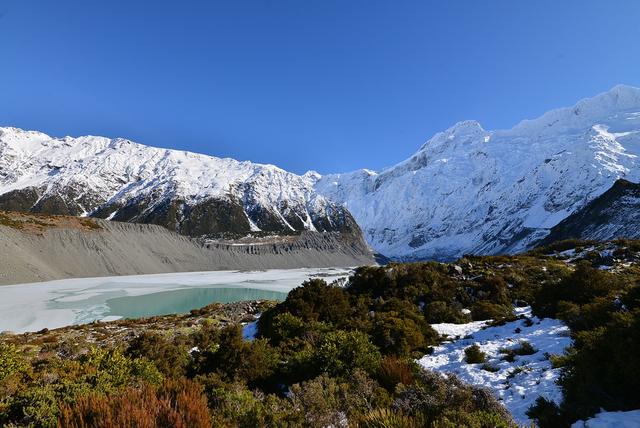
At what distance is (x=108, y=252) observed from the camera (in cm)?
10731

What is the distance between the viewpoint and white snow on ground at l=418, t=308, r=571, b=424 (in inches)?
347

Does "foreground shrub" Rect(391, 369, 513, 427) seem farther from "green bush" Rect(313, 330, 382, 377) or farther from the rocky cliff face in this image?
the rocky cliff face

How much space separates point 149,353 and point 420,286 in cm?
1570

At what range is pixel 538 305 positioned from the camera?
53.8 ft

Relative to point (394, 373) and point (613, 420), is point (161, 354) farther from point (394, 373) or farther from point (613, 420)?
point (613, 420)

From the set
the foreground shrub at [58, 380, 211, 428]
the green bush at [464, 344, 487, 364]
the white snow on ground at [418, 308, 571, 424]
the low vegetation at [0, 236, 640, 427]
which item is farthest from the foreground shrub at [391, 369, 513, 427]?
the green bush at [464, 344, 487, 364]

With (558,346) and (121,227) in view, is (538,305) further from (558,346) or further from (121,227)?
(121,227)

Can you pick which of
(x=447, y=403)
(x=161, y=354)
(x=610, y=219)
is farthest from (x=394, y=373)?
(x=610, y=219)

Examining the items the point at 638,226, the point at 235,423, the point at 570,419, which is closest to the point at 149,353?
the point at 235,423

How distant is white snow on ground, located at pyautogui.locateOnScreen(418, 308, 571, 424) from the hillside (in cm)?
8901

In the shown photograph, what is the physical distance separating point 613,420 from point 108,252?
12146 centimetres

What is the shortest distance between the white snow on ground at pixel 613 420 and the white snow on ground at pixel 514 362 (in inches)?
62.0

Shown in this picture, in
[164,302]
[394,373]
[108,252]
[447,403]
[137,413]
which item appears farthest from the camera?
[108,252]

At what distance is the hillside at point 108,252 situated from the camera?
83.8 metres
